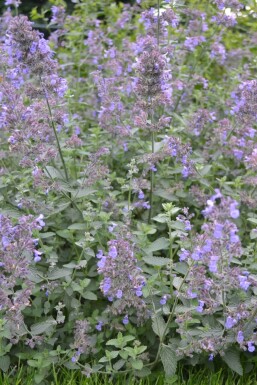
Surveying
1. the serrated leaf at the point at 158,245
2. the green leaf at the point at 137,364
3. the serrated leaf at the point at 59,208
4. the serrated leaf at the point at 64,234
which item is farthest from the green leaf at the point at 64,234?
the green leaf at the point at 137,364

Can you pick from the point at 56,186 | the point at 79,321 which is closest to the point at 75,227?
the point at 56,186

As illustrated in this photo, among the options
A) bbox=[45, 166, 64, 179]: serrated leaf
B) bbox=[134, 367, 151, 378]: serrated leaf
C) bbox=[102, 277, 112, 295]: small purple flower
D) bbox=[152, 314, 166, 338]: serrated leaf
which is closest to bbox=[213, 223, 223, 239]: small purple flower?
bbox=[102, 277, 112, 295]: small purple flower

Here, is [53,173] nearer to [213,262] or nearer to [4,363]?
[4,363]

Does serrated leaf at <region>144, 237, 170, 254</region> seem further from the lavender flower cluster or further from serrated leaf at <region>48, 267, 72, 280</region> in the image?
serrated leaf at <region>48, 267, 72, 280</region>

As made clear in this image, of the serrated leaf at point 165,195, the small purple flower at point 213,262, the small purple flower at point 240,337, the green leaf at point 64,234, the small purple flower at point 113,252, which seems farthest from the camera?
the serrated leaf at point 165,195

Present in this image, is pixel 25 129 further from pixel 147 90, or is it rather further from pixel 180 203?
pixel 180 203

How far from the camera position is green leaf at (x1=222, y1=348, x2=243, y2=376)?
3.13 meters

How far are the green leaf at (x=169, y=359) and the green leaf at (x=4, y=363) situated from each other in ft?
2.47

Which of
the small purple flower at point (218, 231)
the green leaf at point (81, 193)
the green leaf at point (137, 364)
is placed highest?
the small purple flower at point (218, 231)

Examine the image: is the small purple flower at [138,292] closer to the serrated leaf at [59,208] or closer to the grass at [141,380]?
the grass at [141,380]

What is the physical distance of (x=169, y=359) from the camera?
304 cm

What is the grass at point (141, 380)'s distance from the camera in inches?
125

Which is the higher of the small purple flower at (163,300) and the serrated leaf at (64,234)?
the serrated leaf at (64,234)

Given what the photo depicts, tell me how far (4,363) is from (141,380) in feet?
2.18
